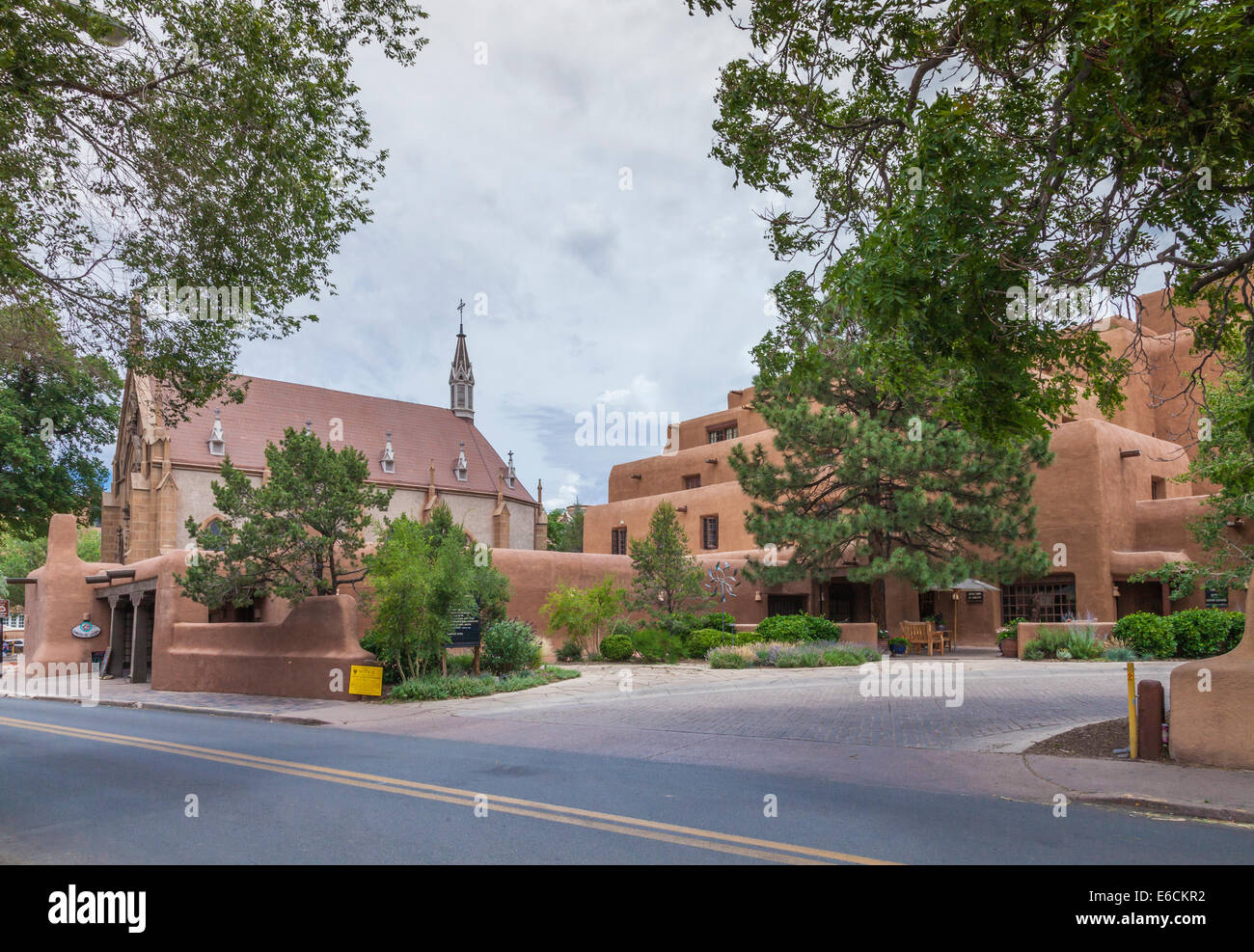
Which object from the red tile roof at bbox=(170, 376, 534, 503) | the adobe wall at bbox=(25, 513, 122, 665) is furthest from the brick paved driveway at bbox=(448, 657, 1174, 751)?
the red tile roof at bbox=(170, 376, 534, 503)

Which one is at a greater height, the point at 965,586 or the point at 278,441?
the point at 278,441

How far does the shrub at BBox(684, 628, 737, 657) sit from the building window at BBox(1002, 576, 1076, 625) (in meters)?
10.2

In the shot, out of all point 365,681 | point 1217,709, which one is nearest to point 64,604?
point 365,681

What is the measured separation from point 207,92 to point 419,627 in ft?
35.9

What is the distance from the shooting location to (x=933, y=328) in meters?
9.24

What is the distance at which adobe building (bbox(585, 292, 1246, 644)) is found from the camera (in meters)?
26.8

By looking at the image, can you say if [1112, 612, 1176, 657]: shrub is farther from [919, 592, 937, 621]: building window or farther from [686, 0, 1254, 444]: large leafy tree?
[686, 0, 1254, 444]: large leafy tree

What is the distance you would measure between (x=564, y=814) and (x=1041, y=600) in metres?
26.3

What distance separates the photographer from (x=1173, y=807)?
7.18 metres

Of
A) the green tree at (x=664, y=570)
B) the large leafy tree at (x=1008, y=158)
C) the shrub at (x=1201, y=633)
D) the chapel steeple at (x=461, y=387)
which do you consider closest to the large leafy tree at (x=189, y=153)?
the large leafy tree at (x=1008, y=158)

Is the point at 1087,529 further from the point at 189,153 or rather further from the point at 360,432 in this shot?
the point at 360,432

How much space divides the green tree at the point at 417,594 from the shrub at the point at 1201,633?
17913mm

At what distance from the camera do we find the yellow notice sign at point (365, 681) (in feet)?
58.6
